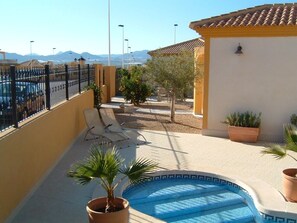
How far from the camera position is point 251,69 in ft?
38.4

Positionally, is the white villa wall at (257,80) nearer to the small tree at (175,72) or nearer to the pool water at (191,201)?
the small tree at (175,72)

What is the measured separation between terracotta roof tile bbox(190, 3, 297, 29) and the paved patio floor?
13.1 ft

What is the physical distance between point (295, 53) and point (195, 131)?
4473 mm

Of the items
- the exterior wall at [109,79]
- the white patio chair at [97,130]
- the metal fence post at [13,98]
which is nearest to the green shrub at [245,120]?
the white patio chair at [97,130]

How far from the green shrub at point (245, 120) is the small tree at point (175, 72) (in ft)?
9.73

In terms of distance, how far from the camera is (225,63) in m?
12.0

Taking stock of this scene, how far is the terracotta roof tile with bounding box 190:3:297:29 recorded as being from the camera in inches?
454

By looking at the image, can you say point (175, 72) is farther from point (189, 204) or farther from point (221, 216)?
point (221, 216)

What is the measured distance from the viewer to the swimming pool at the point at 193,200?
252 inches

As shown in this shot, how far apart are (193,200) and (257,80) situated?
613 centimetres

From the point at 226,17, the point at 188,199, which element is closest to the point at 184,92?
the point at 226,17

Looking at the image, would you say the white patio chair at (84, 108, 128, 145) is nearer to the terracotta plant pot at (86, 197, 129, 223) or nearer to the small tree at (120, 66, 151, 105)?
the terracotta plant pot at (86, 197, 129, 223)

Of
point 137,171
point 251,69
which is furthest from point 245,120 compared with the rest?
point 137,171

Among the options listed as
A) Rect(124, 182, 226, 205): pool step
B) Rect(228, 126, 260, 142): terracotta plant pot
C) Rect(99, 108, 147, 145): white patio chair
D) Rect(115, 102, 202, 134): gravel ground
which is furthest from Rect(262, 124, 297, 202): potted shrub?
Rect(115, 102, 202, 134): gravel ground
